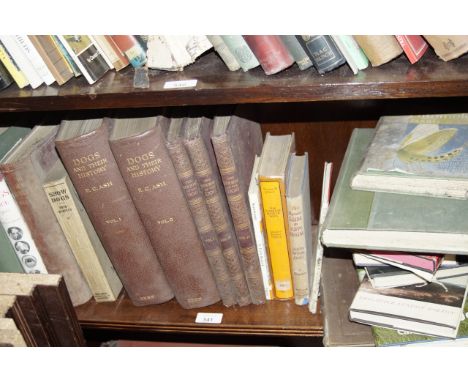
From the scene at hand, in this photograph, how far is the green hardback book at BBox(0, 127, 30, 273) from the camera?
92 centimetres

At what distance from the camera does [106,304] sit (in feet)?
3.51

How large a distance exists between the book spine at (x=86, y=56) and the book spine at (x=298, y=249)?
0.36 metres

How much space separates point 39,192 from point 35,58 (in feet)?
0.80

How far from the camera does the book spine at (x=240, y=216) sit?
813mm

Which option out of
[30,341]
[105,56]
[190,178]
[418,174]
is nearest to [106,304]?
[30,341]

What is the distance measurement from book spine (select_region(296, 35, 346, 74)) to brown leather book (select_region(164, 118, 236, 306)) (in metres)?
0.23

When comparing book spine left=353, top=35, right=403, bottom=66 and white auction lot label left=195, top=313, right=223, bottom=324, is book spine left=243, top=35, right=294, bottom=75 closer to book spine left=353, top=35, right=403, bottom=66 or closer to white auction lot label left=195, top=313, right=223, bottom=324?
book spine left=353, top=35, right=403, bottom=66

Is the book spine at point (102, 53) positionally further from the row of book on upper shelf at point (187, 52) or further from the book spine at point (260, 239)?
the book spine at point (260, 239)

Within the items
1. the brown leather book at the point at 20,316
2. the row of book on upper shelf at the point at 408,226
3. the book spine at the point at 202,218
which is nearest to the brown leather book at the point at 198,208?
the book spine at the point at 202,218

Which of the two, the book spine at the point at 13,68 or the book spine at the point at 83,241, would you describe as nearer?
the book spine at the point at 13,68

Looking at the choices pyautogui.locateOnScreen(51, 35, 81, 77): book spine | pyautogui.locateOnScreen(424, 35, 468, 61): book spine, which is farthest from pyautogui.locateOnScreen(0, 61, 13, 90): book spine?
pyautogui.locateOnScreen(424, 35, 468, 61): book spine

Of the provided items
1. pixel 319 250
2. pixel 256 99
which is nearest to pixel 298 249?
pixel 319 250

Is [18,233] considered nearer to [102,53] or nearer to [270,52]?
[102,53]

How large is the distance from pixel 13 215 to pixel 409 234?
666 millimetres
